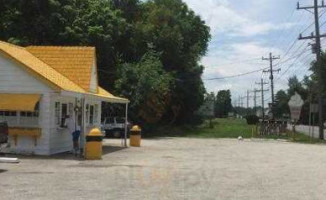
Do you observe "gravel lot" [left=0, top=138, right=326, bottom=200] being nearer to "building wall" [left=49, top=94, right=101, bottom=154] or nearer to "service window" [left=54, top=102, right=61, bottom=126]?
"building wall" [left=49, top=94, right=101, bottom=154]

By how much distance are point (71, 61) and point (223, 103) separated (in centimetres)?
15415

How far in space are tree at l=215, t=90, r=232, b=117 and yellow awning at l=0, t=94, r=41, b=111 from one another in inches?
6089

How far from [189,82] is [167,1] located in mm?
9939

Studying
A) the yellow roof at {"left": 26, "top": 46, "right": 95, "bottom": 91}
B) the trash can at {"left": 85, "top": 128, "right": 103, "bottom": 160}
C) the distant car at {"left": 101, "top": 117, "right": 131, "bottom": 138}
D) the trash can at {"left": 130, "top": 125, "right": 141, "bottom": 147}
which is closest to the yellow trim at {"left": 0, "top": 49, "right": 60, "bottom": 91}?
the trash can at {"left": 85, "top": 128, "right": 103, "bottom": 160}

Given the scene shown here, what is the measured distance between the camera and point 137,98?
4991 centimetres

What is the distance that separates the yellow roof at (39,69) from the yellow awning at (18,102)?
920 millimetres

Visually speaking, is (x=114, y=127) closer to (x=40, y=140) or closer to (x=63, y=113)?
(x=63, y=113)

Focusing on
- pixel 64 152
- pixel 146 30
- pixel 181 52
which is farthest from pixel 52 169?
pixel 181 52

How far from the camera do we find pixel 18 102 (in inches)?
997

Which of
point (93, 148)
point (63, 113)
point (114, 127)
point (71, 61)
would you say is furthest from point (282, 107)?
point (93, 148)

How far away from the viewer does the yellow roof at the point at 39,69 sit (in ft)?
84.2

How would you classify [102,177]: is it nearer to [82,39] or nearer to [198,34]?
[82,39]

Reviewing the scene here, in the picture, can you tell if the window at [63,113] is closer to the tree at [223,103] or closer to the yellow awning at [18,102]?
the yellow awning at [18,102]

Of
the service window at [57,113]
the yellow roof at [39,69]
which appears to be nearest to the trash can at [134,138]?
the yellow roof at [39,69]
